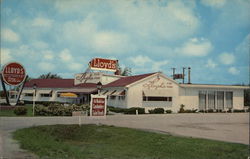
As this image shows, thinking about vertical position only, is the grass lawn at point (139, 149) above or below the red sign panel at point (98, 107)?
below

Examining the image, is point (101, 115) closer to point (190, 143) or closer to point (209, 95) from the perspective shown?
point (190, 143)

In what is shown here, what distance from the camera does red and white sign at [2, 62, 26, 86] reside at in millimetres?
32188

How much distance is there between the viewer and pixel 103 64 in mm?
46250

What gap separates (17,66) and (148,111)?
1633 cm

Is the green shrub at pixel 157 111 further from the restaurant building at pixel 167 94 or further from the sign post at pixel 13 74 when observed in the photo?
the sign post at pixel 13 74

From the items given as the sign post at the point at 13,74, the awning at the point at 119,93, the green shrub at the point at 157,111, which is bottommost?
the green shrub at the point at 157,111

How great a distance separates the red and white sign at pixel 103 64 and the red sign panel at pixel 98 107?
29.0 m

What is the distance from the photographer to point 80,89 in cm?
4522

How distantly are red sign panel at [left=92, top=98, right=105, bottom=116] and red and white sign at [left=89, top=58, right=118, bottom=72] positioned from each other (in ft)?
95.3

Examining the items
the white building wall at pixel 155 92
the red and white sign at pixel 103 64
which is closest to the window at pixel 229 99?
the white building wall at pixel 155 92

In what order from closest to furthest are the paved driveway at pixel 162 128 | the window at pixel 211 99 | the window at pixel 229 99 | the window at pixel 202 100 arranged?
the paved driveway at pixel 162 128 < the window at pixel 202 100 < the window at pixel 211 99 < the window at pixel 229 99

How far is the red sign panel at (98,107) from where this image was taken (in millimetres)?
16266

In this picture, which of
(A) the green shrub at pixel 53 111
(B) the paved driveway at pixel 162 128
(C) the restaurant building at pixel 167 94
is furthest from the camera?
(C) the restaurant building at pixel 167 94

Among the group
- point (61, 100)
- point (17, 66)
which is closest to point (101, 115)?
point (17, 66)
